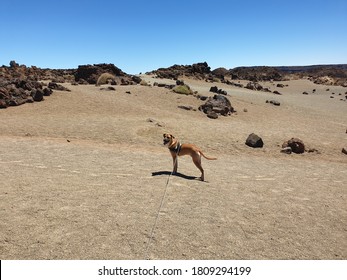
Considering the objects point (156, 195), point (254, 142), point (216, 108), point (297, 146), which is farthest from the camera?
point (216, 108)

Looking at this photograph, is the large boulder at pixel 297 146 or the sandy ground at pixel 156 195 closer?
the sandy ground at pixel 156 195

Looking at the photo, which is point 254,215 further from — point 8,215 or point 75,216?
point 8,215

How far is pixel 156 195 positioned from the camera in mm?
7930

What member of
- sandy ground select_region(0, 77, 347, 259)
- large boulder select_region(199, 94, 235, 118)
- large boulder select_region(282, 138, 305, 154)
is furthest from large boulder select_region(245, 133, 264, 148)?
large boulder select_region(199, 94, 235, 118)

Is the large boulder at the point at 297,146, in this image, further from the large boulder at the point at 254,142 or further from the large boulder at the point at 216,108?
the large boulder at the point at 216,108

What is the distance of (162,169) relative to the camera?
11.1 m

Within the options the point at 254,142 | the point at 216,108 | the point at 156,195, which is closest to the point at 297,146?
the point at 254,142

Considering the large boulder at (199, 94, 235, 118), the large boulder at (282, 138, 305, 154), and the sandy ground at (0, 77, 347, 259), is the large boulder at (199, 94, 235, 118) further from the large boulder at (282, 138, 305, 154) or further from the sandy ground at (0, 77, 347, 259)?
the large boulder at (282, 138, 305, 154)

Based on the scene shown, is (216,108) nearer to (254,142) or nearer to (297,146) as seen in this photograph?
(254,142)

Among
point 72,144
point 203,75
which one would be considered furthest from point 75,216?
point 203,75

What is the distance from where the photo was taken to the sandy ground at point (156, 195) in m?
5.58

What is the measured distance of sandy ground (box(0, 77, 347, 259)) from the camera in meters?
5.58

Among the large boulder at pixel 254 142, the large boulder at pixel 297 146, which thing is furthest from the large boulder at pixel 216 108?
the large boulder at pixel 297 146

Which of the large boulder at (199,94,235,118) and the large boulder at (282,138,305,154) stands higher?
the large boulder at (199,94,235,118)
